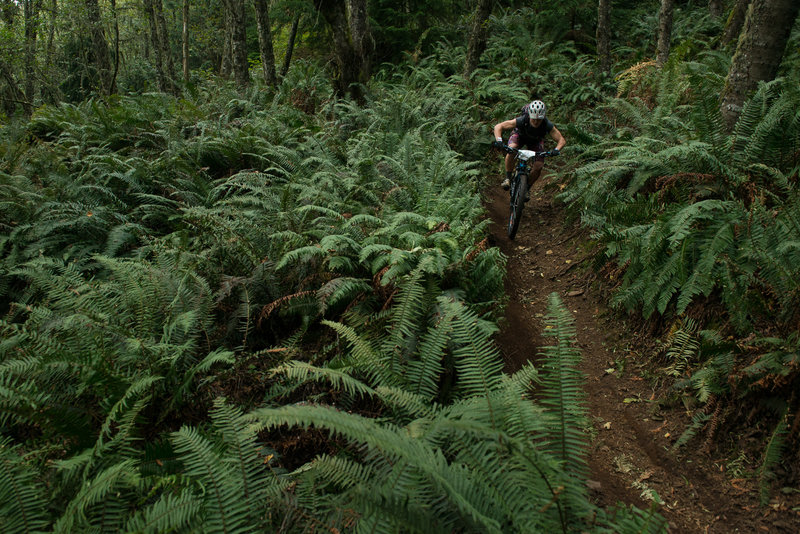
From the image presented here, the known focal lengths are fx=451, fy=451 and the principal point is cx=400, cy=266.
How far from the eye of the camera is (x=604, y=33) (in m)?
11.7

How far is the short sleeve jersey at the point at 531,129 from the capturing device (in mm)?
7117

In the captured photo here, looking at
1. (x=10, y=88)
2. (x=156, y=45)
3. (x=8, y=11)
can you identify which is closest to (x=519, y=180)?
(x=156, y=45)

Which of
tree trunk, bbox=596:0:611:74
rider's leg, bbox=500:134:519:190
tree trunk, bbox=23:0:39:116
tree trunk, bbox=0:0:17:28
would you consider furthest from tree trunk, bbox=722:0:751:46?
tree trunk, bbox=0:0:17:28

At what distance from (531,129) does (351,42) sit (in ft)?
17.6

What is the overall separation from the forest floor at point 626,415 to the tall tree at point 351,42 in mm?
6243

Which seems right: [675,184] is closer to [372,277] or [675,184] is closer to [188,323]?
[372,277]

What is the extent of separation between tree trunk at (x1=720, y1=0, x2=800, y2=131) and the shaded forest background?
0.03m

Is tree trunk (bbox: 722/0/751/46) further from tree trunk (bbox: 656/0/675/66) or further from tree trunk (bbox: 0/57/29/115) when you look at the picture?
tree trunk (bbox: 0/57/29/115)

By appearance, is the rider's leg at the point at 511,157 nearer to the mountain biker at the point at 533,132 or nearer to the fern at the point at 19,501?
the mountain biker at the point at 533,132

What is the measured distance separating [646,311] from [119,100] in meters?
12.7

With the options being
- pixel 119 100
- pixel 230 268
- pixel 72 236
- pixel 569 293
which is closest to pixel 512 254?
pixel 569 293

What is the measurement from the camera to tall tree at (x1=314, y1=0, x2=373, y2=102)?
31.6 ft

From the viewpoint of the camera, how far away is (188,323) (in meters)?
3.66

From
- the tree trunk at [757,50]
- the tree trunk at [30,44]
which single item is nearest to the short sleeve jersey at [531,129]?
the tree trunk at [757,50]
